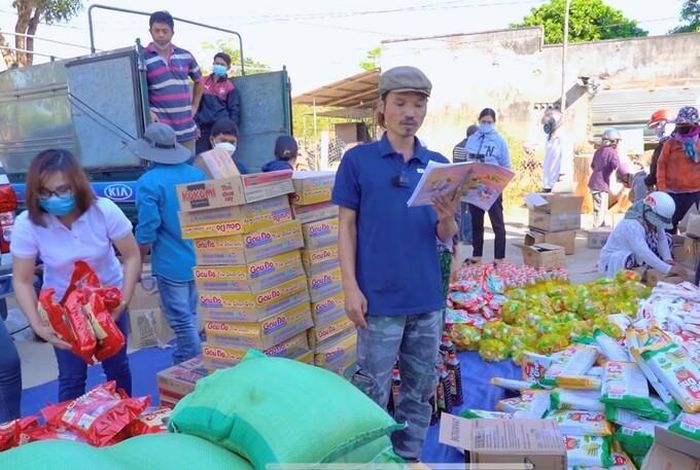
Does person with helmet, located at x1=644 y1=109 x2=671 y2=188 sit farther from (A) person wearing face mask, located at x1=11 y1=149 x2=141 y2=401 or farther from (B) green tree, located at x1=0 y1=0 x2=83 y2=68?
(B) green tree, located at x1=0 y1=0 x2=83 y2=68

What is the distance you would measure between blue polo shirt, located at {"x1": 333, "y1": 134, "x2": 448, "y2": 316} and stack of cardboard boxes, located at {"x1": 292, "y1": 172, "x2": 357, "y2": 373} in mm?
1042

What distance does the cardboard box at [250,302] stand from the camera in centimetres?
302

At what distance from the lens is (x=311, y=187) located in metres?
3.35

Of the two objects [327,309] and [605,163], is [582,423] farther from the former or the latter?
[605,163]

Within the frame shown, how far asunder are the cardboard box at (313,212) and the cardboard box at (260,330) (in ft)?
1.63

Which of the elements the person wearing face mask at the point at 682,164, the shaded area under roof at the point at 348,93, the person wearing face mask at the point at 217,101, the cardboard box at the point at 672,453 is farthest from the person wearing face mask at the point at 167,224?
the shaded area under roof at the point at 348,93

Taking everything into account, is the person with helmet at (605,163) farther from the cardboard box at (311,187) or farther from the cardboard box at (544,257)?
the cardboard box at (311,187)

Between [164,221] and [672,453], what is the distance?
2.70 m

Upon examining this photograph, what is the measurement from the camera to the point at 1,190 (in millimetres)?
4133

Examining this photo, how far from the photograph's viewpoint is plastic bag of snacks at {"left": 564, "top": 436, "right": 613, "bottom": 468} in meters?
2.47

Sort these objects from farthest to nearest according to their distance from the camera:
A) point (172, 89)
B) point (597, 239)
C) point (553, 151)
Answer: point (553, 151) < point (597, 239) < point (172, 89)

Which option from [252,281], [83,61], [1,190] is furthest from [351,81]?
[252,281]

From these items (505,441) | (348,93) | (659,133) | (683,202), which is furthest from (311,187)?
(348,93)

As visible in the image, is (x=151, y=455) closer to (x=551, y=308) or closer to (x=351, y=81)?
(x=551, y=308)
